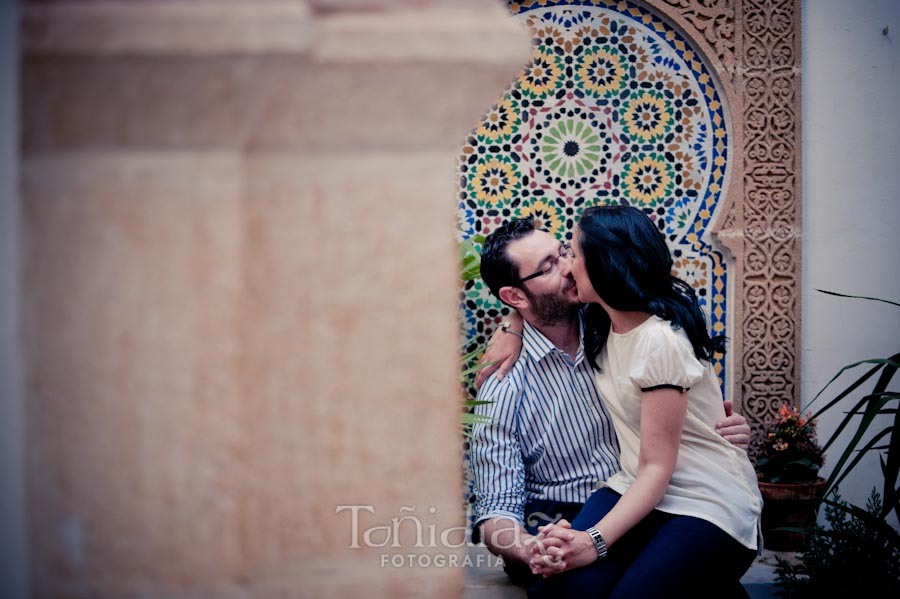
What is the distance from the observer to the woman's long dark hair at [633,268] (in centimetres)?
188

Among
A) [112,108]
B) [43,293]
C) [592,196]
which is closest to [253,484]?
[43,293]

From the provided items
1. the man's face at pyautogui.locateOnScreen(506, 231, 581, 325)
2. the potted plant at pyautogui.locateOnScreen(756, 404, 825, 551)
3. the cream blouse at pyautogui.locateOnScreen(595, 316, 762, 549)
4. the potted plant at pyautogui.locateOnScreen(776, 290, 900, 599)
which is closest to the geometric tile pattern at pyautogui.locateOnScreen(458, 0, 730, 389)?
the potted plant at pyautogui.locateOnScreen(756, 404, 825, 551)

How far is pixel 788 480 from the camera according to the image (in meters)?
2.85

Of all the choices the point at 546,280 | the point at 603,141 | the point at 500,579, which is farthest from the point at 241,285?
the point at 603,141

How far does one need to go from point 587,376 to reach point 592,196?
1.12m

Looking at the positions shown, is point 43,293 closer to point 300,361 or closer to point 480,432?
point 300,361

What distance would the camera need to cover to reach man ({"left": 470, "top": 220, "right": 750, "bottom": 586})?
2262 mm

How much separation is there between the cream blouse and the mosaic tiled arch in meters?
1.20

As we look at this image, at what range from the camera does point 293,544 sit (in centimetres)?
77

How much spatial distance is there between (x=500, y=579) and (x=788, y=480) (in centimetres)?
131

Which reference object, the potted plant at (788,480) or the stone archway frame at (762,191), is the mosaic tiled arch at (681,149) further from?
the potted plant at (788,480)

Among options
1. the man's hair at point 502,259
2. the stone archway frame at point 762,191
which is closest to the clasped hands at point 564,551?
the man's hair at point 502,259

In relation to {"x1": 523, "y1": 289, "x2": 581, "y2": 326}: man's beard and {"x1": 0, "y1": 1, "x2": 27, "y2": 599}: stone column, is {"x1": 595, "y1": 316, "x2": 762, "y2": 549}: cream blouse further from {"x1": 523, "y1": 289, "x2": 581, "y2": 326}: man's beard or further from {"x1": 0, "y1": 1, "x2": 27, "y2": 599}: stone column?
{"x1": 0, "y1": 1, "x2": 27, "y2": 599}: stone column

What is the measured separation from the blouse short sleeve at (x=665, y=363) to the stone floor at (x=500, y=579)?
2.85 feet
